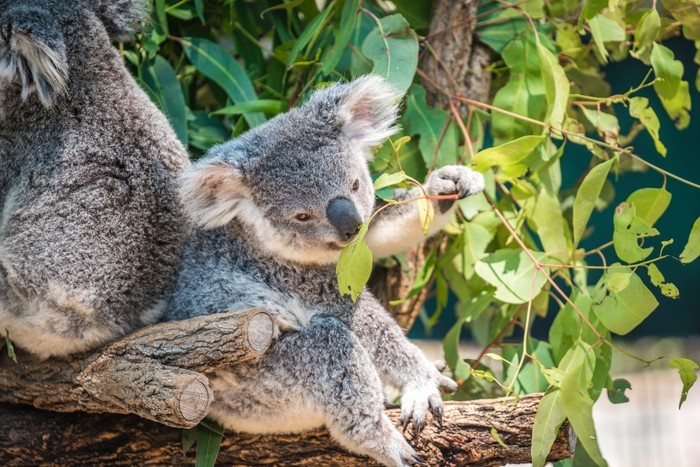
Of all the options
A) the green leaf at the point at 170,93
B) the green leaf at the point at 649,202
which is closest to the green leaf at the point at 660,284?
the green leaf at the point at 649,202

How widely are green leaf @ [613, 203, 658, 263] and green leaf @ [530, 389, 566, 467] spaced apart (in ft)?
1.79

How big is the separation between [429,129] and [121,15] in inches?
55.9

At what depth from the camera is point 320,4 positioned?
399 cm

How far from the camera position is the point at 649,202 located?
9.53 ft

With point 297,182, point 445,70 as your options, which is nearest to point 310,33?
point 445,70

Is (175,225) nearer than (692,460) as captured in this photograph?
Yes

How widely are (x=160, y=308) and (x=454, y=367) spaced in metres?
1.41

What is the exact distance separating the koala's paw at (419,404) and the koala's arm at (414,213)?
1.97ft

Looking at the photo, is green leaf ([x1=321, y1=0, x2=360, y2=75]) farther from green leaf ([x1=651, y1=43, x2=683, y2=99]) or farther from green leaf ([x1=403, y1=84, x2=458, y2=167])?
green leaf ([x1=651, y1=43, x2=683, y2=99])

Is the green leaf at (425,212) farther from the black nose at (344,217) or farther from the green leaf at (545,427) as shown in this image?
the green leaf at (545,427)

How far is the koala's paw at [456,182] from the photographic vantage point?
9.68 feet

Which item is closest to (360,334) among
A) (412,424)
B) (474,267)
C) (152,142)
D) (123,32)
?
(412,424)

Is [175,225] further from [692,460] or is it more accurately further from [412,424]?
[692,460]

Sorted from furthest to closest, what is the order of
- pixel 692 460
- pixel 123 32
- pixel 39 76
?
pixel 692 460 < pixel 123 32 < pixel 39 76
